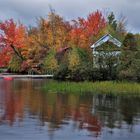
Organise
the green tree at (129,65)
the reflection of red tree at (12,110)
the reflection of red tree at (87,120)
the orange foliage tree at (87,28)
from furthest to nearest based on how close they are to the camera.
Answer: the orange foliage tree at (87,28)
the green tree at (129,65)
the reflection of red tree at (12,110)
the reflection of red tree at (87,120)

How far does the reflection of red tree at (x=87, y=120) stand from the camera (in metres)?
15.2

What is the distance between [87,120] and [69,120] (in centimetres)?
68

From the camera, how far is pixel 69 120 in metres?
17.0

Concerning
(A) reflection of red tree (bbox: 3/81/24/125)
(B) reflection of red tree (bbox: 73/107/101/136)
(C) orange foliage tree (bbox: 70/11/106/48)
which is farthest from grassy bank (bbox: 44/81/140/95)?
(C) orange foliage tree (bbox: 70/11/106/48)

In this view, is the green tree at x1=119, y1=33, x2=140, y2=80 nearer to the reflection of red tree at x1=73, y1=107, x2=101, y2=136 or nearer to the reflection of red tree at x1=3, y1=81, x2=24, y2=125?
the reflection of red tree at x1=3, y1=81, x2=24, y2=125

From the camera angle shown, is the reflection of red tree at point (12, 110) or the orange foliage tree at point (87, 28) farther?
the orange foliage tree at point (87, 28)

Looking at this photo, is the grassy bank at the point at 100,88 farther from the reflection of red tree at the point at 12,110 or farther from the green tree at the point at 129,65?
the reflection of red tree at the point at 12,110

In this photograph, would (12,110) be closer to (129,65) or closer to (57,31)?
(129,65)

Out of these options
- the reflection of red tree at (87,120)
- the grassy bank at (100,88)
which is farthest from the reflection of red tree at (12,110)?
the grassy bank at (100,88)

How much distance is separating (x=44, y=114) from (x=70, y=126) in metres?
3.51

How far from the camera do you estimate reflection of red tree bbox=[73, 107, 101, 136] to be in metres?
15.2

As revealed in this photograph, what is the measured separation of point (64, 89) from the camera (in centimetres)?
3338

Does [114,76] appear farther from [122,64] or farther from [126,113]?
[126,113]

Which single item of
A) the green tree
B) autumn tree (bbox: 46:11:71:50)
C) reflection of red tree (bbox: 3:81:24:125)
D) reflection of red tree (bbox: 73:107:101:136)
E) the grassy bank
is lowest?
reflection of red tree (bbox: 73:107:101:136)
